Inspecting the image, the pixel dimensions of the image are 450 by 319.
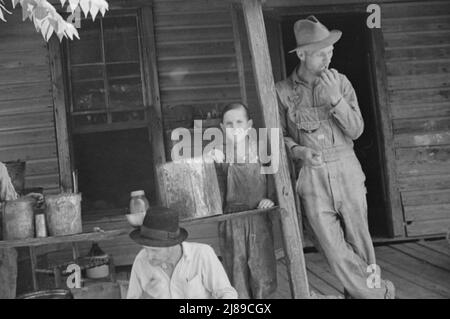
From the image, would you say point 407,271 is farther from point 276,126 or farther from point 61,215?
point 61,215

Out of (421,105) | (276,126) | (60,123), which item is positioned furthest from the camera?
(421,105)

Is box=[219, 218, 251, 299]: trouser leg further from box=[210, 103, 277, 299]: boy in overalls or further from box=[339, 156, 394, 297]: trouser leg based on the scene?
box=[339, 156, 394, 297]: trouser leg

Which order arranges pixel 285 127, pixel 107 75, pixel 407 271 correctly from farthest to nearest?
pixel 107 75 < pixel 407 271 < pixel 285 127

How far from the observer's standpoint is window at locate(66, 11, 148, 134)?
6766mm

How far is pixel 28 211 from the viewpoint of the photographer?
3.62m

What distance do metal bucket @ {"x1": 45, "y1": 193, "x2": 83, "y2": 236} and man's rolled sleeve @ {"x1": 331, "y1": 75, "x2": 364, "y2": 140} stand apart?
6.65 ft

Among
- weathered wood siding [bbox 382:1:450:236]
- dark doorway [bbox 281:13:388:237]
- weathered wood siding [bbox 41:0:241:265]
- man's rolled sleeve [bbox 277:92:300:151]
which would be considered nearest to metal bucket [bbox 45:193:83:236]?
man's rolled sleeve [bbox 277:92:300:151]

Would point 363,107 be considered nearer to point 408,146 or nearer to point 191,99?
point 408,146

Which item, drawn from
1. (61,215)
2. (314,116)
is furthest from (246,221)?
(61,215)

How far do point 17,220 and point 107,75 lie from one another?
3560mm

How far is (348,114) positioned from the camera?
4.18 meters

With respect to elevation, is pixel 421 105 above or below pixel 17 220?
above
